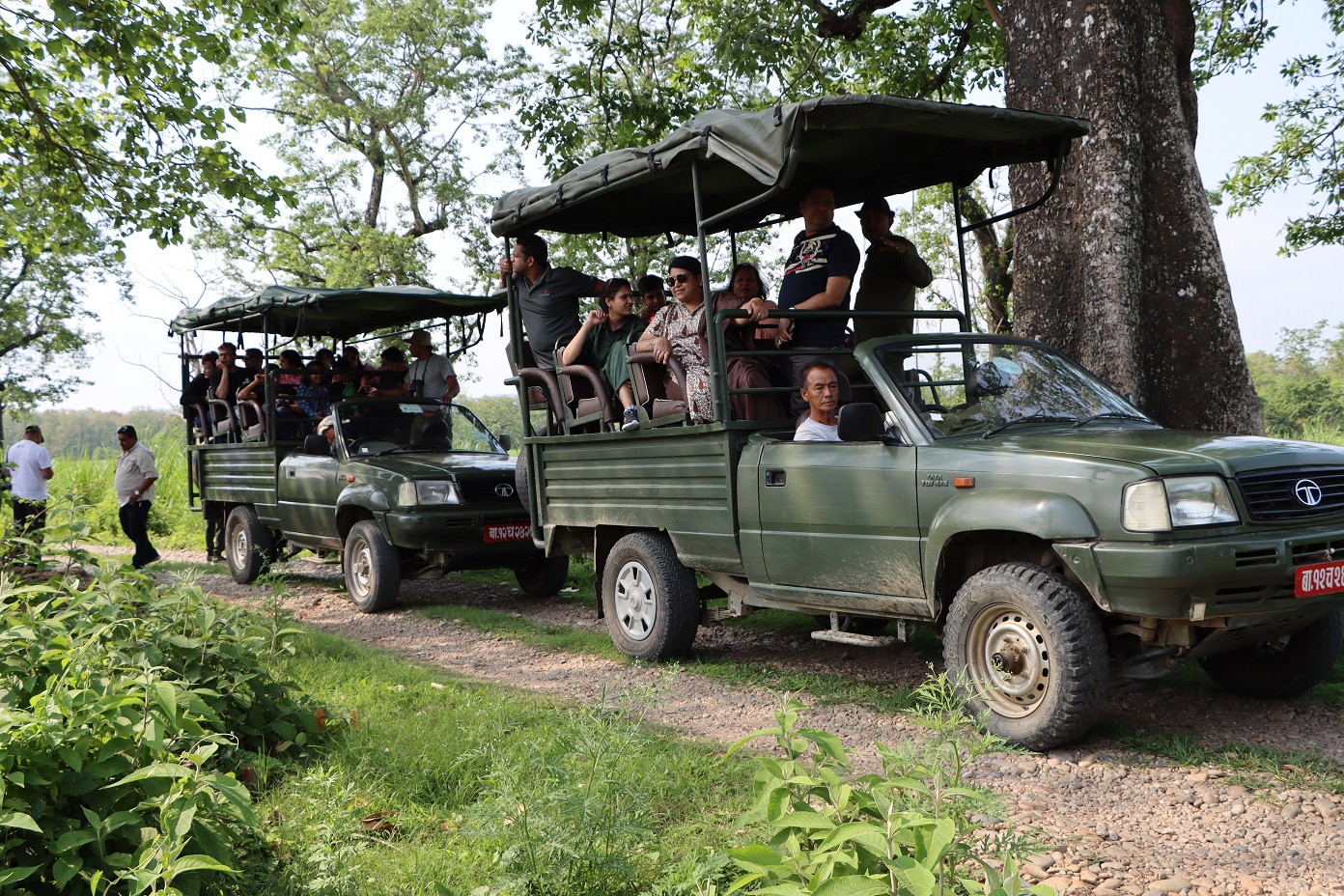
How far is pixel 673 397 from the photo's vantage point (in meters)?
7.41

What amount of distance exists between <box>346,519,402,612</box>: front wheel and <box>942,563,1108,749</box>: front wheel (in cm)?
598

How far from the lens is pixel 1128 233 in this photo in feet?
25.3

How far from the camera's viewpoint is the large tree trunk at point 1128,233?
303 inches

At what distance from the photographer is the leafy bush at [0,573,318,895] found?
2857mm

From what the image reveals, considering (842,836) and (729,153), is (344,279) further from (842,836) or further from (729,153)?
(842,836)

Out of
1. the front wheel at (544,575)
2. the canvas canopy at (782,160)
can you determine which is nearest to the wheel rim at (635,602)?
the canvas canopy at (782,160)

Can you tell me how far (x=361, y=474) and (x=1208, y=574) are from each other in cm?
766

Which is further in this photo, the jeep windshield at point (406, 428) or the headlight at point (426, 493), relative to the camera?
the jeep windshield at point (406, 428)

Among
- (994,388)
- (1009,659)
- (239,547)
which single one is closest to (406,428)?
(239,547)

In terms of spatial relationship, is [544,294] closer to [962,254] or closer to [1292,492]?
[962,254]

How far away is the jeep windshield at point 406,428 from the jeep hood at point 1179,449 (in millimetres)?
6974

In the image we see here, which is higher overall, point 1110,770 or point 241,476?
point 241,476

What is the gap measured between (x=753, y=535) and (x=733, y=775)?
205cm

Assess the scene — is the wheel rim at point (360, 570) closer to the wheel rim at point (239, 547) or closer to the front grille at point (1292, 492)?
the wheel rim at point (239, 547)
